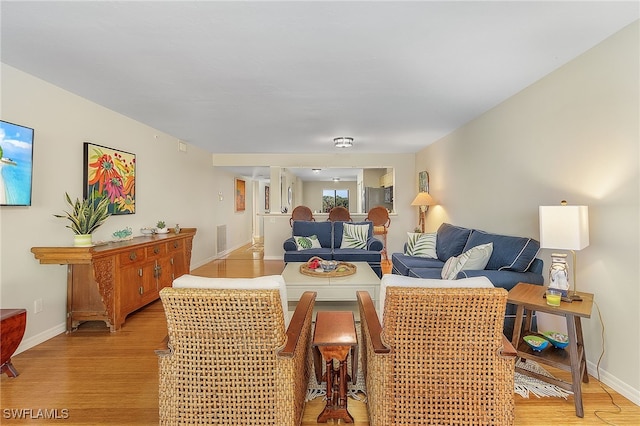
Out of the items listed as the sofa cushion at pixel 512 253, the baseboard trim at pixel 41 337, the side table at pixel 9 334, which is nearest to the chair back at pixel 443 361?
the sofa cushion at pixel 512 253

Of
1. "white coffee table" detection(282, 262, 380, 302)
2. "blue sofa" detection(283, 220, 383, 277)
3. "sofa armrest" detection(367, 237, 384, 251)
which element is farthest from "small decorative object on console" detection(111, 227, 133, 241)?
"sofa armrest" detection(367, 237, 384, 251)

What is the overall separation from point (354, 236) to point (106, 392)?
13.2ft

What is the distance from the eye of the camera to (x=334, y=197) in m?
13.4

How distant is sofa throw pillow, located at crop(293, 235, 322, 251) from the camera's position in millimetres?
5223

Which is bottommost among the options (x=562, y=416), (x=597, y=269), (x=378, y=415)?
(x=562, y=416)

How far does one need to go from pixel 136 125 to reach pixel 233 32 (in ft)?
9.78

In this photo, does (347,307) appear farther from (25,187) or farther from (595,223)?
(25,187)

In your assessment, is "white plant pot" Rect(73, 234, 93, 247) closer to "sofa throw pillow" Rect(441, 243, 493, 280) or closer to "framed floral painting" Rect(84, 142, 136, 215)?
"framed floral painting" Rect(84, 142, 136, 215)

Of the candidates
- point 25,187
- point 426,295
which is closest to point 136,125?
point 25,187

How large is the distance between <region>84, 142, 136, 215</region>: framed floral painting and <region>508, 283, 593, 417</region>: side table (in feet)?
13.6

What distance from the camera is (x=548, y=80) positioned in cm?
279

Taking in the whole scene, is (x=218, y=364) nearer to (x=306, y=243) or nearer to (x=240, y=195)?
(x=306, y=243)

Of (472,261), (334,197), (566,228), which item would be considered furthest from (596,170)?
(334,197)

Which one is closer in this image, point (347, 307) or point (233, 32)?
point (233, 32)
